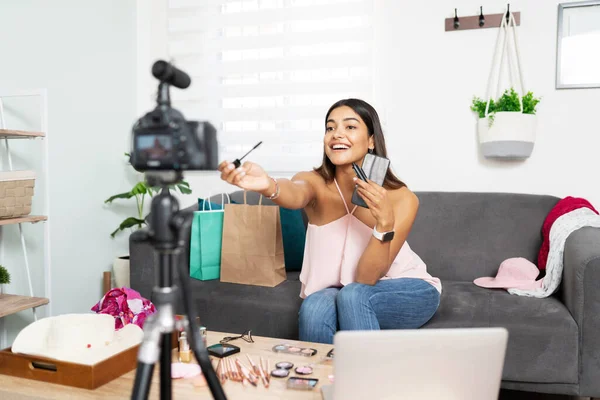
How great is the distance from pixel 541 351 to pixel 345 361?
1273mm

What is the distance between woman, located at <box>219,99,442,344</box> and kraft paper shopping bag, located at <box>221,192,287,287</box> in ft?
0.89

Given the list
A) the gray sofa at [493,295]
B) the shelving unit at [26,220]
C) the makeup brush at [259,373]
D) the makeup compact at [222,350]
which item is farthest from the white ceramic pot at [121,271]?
the makeup brush at [259,373]

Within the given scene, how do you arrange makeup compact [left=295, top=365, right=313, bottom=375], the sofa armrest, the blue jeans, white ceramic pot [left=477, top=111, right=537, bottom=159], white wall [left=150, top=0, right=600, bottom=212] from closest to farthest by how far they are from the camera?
makeup compact [left=295, top=365, right=313, bottom=375] < the blue jeans < the sofa armrest < white ceramic pot [left=477, top=111, right=537, bottom=159] < white wall [left=150, top=0, right=600, bottom=212]

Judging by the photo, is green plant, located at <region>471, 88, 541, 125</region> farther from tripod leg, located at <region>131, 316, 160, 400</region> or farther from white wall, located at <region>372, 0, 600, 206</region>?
tripod leg, located at <region>131, 316, 160, 400</region>

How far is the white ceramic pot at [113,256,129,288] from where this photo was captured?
293 centimetres

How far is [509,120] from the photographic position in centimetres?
255

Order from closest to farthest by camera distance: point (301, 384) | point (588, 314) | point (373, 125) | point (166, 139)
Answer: point (166, 139)
point (301, 384)
point (588, 314)
point (373, 125)

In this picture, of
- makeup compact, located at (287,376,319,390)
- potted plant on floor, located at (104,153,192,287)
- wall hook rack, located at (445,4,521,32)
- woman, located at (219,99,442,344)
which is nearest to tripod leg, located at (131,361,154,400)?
makeup compact, located at (287,376,319,390)

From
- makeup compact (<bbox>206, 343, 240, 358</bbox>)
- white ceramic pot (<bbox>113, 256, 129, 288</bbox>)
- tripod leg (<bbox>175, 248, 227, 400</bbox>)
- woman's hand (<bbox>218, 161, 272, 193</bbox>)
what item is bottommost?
white ceramic pot (<bbox>113, 256, 129, 288</bbox>)

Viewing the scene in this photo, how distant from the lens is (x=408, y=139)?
9.56 feet

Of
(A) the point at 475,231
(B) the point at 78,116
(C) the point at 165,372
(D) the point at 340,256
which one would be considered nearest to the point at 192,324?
(C) the point at 165,372

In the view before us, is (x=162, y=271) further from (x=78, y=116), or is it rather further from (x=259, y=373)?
(x=78, y=116)

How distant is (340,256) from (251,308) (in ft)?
1.49

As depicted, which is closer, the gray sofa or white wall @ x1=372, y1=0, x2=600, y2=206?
the gray sofa
